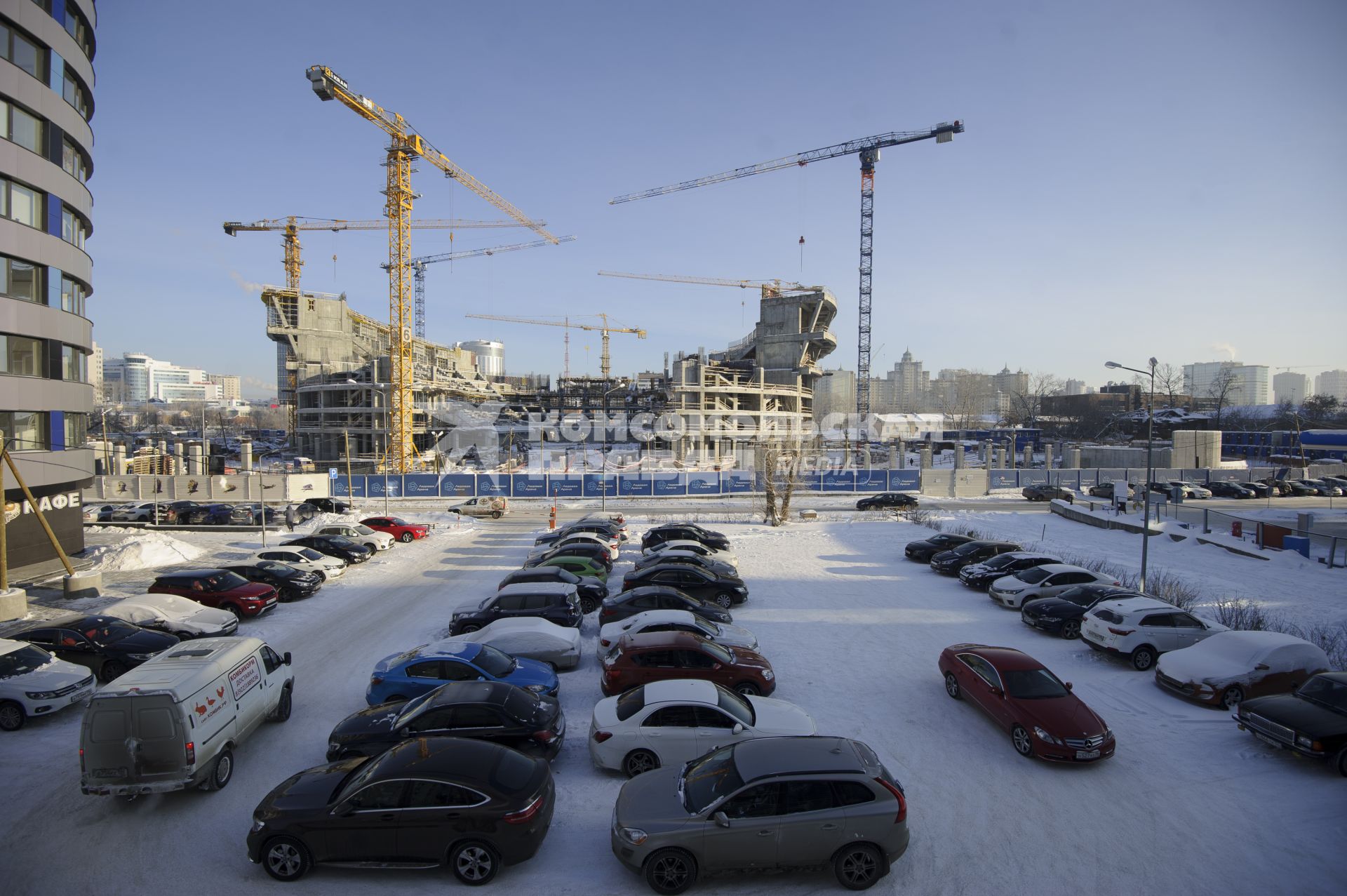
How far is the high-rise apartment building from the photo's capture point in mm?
17469

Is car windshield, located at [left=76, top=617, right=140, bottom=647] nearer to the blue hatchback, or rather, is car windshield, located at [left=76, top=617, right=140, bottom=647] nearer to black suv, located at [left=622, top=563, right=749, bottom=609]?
the blue hatchback

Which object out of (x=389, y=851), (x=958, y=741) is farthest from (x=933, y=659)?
(x=389, y=851)

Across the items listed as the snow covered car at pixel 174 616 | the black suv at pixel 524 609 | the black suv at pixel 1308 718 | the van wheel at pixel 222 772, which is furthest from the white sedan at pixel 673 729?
the snow covered car at pixel 174 616

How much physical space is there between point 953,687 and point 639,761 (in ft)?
18.4

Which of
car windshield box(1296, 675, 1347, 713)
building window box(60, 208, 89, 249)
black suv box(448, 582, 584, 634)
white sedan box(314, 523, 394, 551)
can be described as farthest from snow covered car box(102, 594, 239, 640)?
car windshield box(1296, 675, 1347, 713)

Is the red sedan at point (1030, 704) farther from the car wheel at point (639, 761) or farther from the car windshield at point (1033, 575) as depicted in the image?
the car windshield at point (1033, 575)

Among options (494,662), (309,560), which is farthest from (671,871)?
(309,560)

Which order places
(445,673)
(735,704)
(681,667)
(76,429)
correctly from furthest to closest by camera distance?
(76,429) → (681,667) → (445,673) → (735,704)

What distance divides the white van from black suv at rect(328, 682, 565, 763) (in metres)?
1.30

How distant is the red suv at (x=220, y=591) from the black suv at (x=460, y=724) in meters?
8.48

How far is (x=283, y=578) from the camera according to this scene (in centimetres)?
1691

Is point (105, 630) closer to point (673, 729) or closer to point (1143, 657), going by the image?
point (673, 729)

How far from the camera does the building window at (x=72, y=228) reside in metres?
19.3

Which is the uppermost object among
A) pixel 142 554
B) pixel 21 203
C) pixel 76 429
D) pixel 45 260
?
pixel 21 203
